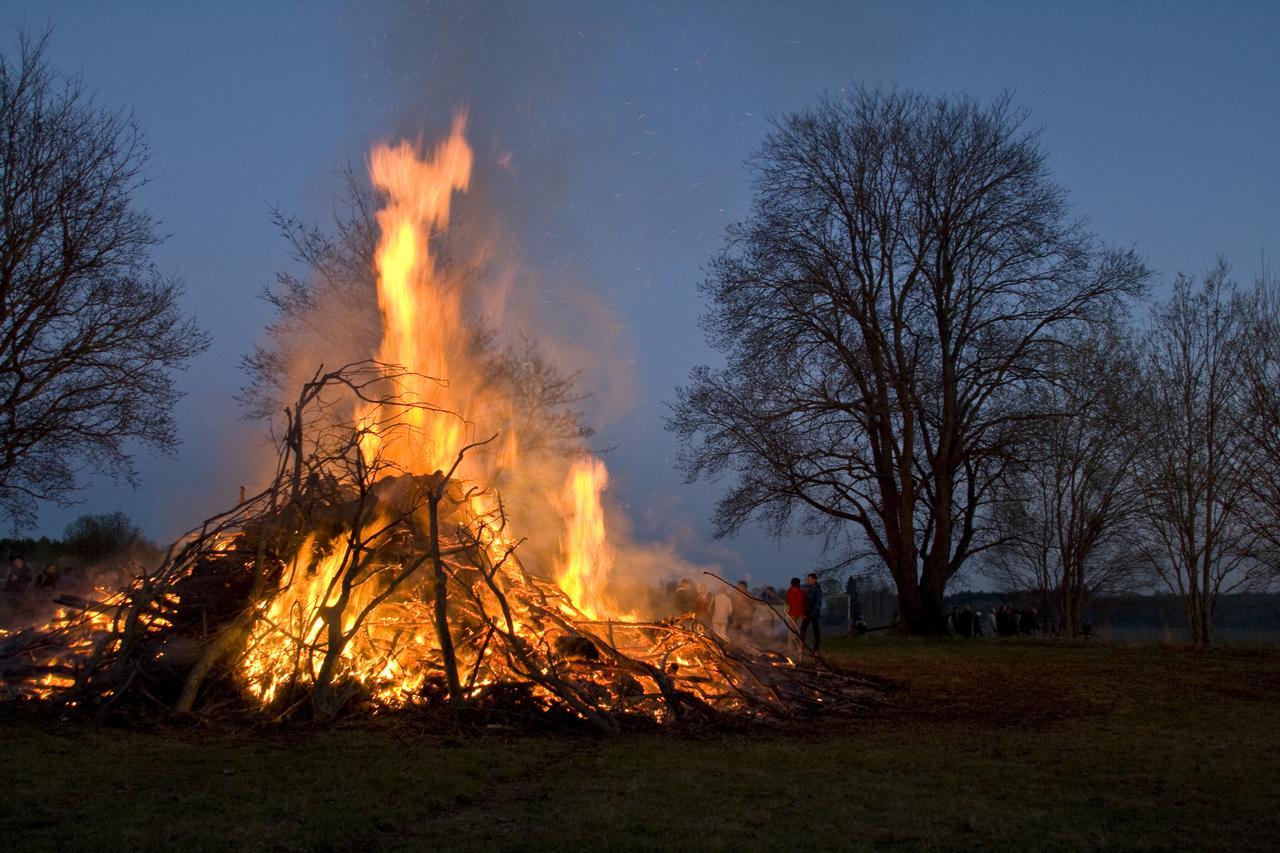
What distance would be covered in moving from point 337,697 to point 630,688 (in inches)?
97.8

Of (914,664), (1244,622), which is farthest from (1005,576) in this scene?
(914,664)

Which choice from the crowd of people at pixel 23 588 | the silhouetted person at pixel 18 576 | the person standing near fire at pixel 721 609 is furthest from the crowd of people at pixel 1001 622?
the silhouetted person at pixel 18 576

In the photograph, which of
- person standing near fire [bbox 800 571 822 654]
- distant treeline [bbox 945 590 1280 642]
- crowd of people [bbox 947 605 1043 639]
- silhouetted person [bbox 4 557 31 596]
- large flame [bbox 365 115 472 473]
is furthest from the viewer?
distant treeline [bbox 945 590 1280 642]

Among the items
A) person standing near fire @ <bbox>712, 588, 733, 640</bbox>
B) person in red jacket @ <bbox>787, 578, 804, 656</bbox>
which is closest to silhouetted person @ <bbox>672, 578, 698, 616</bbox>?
person standing near fire @ <bbox>712, 588, 733, 640</bbox>

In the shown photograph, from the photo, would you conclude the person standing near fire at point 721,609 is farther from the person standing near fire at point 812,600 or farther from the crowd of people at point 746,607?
the person standing near fire at point 812,600

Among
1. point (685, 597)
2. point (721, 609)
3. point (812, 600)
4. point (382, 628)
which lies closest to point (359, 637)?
point (382, 628)

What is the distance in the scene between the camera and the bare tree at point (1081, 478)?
22219mm

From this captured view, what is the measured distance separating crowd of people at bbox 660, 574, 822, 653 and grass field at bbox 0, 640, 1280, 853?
5996 mm

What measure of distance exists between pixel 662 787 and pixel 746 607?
10.7 m

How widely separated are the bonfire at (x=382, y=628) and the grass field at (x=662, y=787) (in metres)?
0.61

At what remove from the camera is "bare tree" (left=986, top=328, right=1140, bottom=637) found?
22219 mm

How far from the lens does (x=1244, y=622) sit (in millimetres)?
47531

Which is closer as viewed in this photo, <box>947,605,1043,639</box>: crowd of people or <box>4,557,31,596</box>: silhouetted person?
<box>4,557,31,596</box>: silhouetted person

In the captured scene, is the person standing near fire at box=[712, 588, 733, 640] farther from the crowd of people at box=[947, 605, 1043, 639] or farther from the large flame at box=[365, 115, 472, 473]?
→ the crowd of people at box=[947, 605, 1043, 639]
